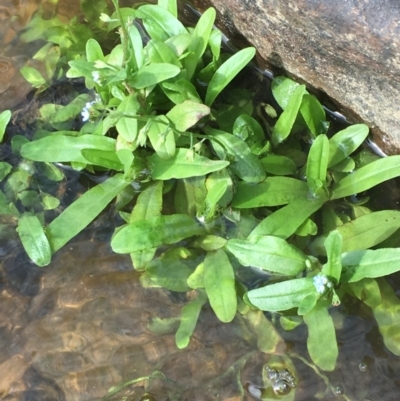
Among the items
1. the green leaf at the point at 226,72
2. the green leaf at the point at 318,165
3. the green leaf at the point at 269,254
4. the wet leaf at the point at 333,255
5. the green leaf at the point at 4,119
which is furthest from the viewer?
the green leaf at the point at 4,119

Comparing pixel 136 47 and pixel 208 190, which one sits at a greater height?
pixel 136 47

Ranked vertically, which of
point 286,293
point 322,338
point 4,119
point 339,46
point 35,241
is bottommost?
point 35,241

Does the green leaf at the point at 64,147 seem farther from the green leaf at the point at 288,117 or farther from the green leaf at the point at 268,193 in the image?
the green leaf at the point at 288,117

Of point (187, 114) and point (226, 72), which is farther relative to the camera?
point (226, 72)

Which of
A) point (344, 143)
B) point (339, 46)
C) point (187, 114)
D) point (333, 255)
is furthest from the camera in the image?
point (344, 143)

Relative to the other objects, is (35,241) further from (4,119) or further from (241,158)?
(241,158)

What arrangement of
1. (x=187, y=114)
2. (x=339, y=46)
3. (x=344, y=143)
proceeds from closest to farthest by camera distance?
(x=339, y=46)
(x=187, y=114)
(x=344, y=143)

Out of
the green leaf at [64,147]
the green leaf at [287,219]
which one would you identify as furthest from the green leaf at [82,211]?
the green leaf at [287,219]

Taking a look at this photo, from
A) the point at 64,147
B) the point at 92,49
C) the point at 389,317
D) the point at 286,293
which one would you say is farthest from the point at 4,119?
the point at 389,317
